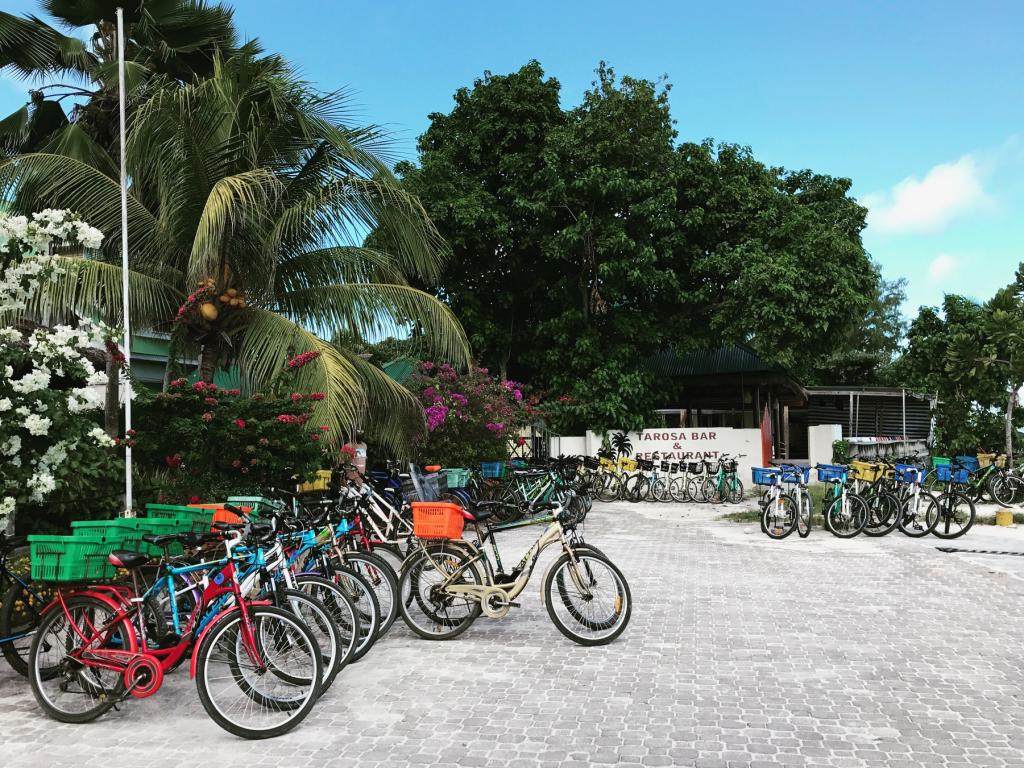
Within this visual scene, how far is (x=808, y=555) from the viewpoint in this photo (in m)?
9.72

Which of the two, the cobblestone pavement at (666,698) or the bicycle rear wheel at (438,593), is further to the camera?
the bicycle rear wheel at (438,593)

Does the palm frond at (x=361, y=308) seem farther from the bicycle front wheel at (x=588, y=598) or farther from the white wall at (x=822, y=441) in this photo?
the white wall at (x=822, y=441)

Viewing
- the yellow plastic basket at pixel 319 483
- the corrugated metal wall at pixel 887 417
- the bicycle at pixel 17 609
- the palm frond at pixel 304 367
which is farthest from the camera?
the corrugated metal wall at pixel 887 417

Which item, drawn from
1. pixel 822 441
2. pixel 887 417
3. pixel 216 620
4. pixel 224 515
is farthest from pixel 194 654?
pixel 887 417

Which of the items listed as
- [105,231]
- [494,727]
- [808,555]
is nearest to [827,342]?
[808,555]

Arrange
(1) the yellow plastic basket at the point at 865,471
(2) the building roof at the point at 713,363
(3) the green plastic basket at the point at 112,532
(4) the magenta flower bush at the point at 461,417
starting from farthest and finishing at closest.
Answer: (2) the building roof at the point at 713,363 < (4) the magenta flower bush at the point at 461,417 < (1) the yellow plastic basket at the point at 865,471 < (3) the green plastic basket at the point at 112,532

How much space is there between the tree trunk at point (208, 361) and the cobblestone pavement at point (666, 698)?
5397 millimetres

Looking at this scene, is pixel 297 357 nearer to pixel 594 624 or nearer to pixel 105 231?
pixel 105 231

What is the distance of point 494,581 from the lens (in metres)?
5.83

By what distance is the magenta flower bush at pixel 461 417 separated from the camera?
13.7 m

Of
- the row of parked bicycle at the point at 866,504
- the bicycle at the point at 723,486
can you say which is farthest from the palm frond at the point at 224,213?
the bicycle at the point at 723,486

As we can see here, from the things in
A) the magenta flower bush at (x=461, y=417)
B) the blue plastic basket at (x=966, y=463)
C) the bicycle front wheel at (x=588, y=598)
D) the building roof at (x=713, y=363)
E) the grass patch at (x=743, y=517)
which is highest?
the building roof at (x=713, y=363)

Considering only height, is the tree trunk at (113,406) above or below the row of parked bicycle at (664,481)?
above

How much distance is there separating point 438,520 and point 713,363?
19408 millimetres
